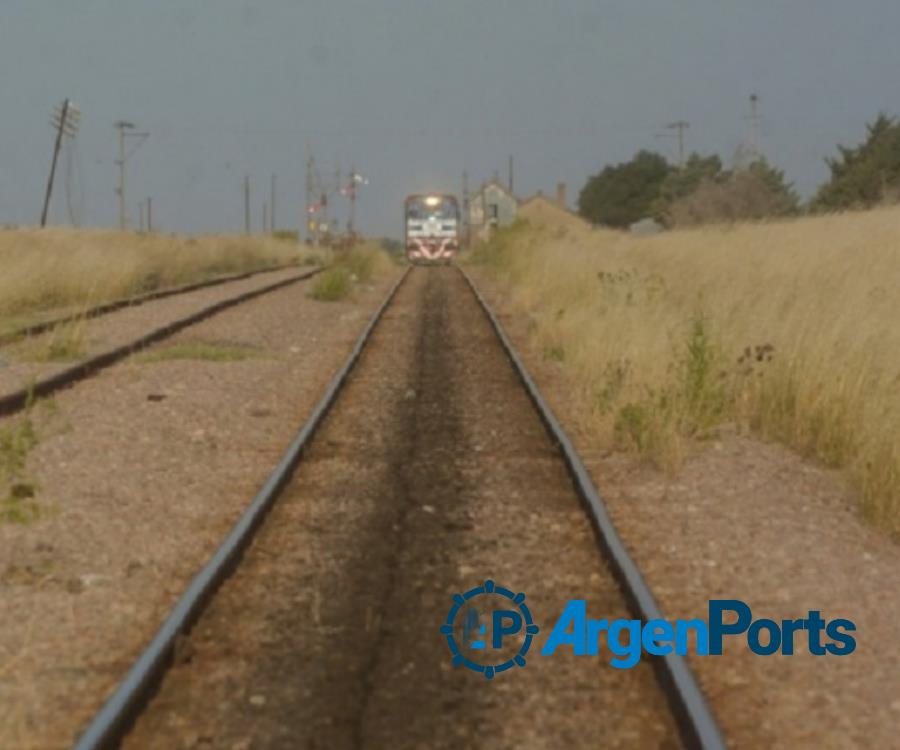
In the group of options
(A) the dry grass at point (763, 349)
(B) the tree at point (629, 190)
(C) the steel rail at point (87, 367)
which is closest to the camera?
(A) the dry grass at point (763, 349)

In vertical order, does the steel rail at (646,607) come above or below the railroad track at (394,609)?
above

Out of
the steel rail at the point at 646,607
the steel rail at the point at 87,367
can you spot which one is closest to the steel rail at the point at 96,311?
the steel rail at the point at 87,367

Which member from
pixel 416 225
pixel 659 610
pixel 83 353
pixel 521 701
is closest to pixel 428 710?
pixel 521 701

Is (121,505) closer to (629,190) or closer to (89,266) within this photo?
(89,266)

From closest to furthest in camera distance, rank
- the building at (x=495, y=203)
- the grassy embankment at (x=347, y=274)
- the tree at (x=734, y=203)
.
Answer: the grassy embankment at (x=347, y=274) → the tree at (x=734, y=203) → the building at (x=495, y=203)

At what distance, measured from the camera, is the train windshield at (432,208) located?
61.0 metres

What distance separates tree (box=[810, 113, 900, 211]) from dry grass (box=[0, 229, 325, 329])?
26978 mm

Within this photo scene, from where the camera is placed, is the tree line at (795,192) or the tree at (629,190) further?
the tree at (629,190)

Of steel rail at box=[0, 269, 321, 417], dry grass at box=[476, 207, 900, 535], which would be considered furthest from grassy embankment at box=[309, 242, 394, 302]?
dry grass at box=[476, 207, 900, 535]

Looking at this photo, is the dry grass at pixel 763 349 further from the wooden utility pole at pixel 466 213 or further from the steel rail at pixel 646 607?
the wooden utility pole at pixel 466 213

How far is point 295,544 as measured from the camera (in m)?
7.78

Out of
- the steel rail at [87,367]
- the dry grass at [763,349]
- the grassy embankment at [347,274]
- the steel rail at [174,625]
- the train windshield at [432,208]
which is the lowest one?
the grassy embankment at [347,274]

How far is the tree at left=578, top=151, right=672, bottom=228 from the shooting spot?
134250 millimetres

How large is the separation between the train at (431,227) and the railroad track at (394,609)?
4953 cm
